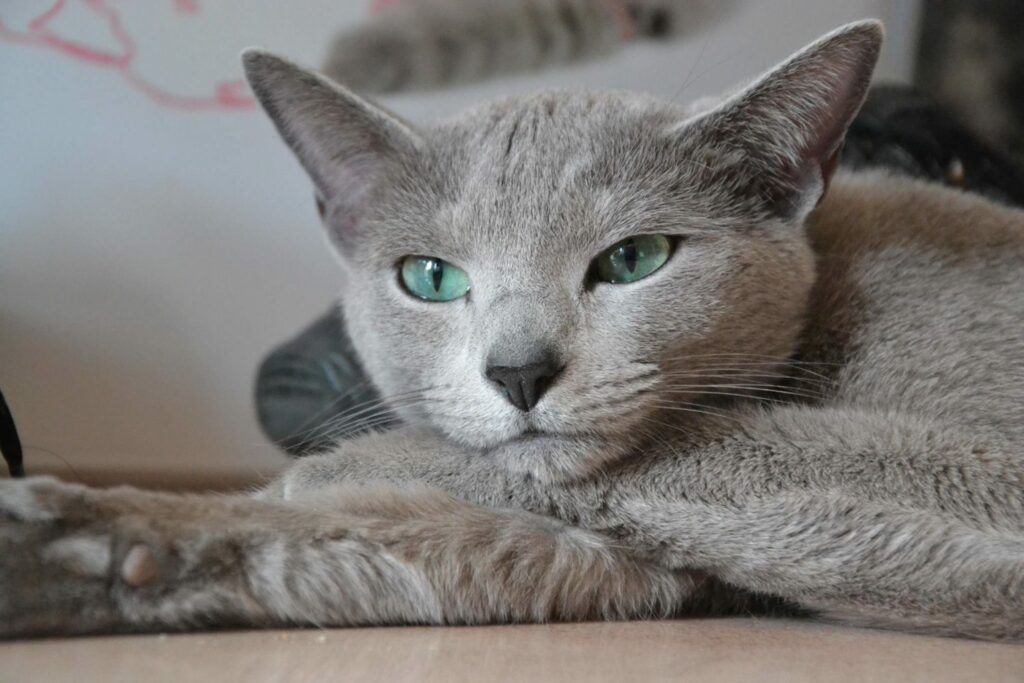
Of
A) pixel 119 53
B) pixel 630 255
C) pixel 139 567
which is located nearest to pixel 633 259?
pixel 630 255

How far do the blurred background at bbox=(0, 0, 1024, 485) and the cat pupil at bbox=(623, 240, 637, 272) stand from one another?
4.59 feet

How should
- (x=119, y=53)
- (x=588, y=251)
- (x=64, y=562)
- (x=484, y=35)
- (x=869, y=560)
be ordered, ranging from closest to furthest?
(x=64, y=562) < (x=869, y=560) < (x=588, y=251) < (x=119, y=53) < (x=484, y=35)

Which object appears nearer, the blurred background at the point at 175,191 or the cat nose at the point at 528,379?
the cat nose at the point at 528,379

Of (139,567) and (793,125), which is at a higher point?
(793,125)

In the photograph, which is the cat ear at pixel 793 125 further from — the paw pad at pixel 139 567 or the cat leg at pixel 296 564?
the paw pad at pixel 139 567

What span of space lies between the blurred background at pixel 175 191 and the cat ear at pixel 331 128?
1.12 meters

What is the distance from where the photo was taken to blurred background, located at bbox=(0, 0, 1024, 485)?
2.28 m

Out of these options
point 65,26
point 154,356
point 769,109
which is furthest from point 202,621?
point 65,26

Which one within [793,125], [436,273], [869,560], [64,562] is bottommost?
[869,560]

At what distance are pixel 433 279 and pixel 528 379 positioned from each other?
26 cm

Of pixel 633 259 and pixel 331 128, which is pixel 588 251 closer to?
pixel 633 259

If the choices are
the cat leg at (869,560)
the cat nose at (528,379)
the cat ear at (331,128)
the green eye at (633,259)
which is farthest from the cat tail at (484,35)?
the cat leg at (869,560)

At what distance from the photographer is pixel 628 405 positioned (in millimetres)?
938

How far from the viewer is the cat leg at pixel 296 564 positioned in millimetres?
760
